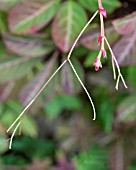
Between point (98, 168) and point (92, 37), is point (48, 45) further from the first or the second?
point (98, 168)

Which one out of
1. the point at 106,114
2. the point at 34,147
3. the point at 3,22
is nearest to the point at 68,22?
the point at 3,22

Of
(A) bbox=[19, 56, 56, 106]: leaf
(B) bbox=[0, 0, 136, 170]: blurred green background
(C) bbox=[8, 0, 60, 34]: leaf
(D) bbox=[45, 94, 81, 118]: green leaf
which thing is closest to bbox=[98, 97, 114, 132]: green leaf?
(B) bbox=[0, 0, 136, 170]: blurred green background

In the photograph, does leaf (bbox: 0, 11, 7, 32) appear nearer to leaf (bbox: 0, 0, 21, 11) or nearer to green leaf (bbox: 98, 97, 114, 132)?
leaf (bbox: 0, 0, 21, 11)

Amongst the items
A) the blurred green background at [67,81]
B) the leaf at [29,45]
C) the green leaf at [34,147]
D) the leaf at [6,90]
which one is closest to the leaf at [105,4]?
the blurred green background at [67,81]

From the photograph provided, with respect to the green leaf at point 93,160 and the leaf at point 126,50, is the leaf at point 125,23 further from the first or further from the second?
the green leaf at point 93,160

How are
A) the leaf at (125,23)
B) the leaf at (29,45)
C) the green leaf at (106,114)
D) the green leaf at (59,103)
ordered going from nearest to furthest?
the leaf at (125,23) < the leaf at (29,45) < the green leaf at (106,114) < the green leaf at (59,103)

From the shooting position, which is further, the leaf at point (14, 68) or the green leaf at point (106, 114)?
the green leaf at point (106, 114)

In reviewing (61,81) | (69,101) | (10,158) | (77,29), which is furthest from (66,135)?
(77,29)
